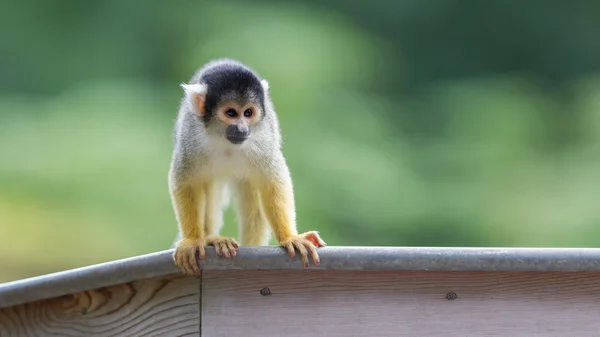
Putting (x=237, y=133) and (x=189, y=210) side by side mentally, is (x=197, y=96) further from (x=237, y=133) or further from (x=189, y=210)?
(x=189, y=210)

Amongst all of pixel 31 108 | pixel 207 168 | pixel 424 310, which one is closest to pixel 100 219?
pixel 31 108

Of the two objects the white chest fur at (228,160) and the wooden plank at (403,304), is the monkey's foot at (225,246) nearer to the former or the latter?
the wooden plank at (403,304)

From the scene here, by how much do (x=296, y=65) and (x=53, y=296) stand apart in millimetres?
5783

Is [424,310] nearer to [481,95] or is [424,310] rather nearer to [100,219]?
[100,219]

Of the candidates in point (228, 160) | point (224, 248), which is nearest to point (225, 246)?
point (224, 248)

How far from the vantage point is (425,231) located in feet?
24.4

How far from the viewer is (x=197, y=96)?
12.0 feet

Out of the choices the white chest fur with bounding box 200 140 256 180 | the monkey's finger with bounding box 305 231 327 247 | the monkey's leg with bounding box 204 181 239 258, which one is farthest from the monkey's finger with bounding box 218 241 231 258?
the white chest fur with bounding box 200 140 256 180

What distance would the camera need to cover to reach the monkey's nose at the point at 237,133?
3.55 meters

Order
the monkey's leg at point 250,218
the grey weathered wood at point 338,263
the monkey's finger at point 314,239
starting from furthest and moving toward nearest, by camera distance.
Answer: the monkey's leg at point 250,218, the monkey's finger at point 314,239, the grey weathered wood at point 338,263

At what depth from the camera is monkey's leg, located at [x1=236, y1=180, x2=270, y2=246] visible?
3.83 meters

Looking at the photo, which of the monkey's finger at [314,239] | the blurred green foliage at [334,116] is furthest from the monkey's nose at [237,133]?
the blurred green foliage at [334,116]

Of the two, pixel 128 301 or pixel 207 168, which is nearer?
pixel 128 301

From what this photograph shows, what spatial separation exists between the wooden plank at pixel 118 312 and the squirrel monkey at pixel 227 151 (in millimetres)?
521
